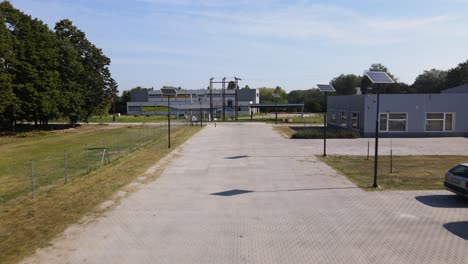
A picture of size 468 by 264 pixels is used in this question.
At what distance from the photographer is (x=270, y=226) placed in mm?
11000

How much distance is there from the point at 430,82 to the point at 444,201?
102 meters

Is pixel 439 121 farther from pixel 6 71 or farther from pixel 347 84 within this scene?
pixel 347 84

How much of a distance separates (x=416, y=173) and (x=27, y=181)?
18.8 meters

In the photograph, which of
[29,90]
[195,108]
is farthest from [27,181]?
[195,108]

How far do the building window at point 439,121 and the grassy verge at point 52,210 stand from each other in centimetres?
3117

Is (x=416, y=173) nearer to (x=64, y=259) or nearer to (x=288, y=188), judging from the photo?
(x=288, y=188)

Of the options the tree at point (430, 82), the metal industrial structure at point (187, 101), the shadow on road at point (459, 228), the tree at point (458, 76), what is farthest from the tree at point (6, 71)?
the tree at point (430, 82)

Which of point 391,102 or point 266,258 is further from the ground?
point 391,102

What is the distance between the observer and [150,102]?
121m

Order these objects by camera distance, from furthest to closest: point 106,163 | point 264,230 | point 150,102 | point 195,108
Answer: point 150,102 → point 195,108 → point 106,163 → point 264,230

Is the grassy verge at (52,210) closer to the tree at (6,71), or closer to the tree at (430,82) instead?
the tree at (6,71)

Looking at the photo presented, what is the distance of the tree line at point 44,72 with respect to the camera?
43.7m

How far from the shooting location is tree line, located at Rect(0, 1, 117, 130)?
143 ft

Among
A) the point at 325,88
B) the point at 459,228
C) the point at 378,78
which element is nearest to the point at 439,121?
the point at 325,88
